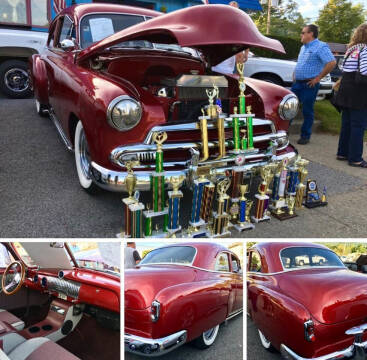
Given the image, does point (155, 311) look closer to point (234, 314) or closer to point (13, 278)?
point (234, 314)

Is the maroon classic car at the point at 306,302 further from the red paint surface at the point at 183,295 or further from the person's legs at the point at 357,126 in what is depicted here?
the person's legs at the point at 357,126

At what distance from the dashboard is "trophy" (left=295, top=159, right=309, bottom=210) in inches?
81.1

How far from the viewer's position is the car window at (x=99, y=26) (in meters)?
3.50

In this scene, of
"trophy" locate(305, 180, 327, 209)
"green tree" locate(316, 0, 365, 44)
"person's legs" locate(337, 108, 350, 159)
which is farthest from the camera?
"green tree" locate(316, 0, 365, 44)

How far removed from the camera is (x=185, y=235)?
2514mm

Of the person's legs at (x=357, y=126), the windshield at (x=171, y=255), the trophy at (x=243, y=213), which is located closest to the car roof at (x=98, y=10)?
the trophy at (x=243, y=213)

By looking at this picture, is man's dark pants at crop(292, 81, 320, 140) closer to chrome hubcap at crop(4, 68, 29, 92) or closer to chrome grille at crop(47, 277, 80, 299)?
chrome grille at crop(47, 277, 80, 299)

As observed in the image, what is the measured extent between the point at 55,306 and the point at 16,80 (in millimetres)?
5748

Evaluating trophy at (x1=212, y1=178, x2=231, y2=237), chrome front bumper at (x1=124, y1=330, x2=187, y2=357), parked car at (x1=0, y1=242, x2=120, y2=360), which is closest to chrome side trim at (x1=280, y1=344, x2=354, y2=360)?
chrome front bumper at (x1=124, y1=330, x2=187, y2=357)

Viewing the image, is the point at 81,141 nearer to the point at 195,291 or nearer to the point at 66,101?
the point at 66,101

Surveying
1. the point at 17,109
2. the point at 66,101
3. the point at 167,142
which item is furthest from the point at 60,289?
the point at 17,109

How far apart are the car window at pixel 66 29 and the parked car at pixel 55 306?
8.45 feet

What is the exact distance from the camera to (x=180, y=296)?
1.21 meters

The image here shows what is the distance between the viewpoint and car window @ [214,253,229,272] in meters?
1.32
